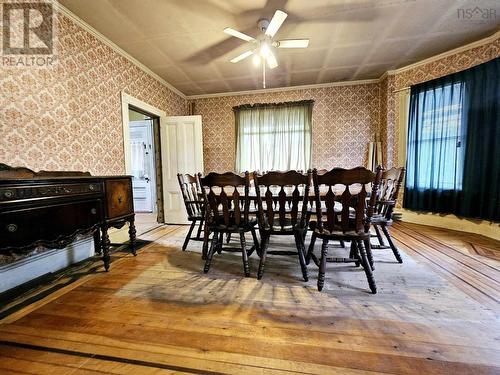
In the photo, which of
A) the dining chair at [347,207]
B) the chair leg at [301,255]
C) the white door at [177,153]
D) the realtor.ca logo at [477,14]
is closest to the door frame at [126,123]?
the white door at [177,153]

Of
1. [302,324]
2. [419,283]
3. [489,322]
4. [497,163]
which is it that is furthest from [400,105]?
[302,324]

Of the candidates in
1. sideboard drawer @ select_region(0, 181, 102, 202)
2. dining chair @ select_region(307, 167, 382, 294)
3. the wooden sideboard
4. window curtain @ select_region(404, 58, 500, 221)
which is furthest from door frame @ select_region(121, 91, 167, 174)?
window curtain @ select_region(404, 58, 500, 221)

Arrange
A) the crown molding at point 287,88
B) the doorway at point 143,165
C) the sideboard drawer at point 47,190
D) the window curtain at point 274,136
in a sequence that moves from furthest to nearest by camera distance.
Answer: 1. the doorway at point 143,165
2. the window curtain at point 274,136
3. the crown molding at point 287,88
4. the sideboard drawer at point 47,190

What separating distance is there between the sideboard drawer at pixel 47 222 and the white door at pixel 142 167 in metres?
3.63

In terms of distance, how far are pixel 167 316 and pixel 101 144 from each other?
2.36 metres

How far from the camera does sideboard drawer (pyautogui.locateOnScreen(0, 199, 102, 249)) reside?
1.39 m

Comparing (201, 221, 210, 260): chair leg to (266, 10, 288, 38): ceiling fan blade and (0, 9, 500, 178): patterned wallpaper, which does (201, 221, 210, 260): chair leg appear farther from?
(266, 10, 288, 38): ceiling fan blade

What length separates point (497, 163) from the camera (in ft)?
9.26

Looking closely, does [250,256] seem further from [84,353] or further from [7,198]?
[7,198]

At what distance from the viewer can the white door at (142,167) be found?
5.50 metres

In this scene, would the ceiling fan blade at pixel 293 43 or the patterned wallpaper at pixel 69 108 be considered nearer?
the patterned wallpaper at pixel 69 108

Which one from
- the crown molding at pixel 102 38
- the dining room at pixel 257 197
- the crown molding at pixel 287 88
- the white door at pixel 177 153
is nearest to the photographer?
the dining room at pixel 257 197

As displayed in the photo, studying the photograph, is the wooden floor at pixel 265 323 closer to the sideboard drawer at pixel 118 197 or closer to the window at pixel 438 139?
the sideboard drawer at pixel 118 197

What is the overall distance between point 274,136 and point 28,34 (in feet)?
12.3
